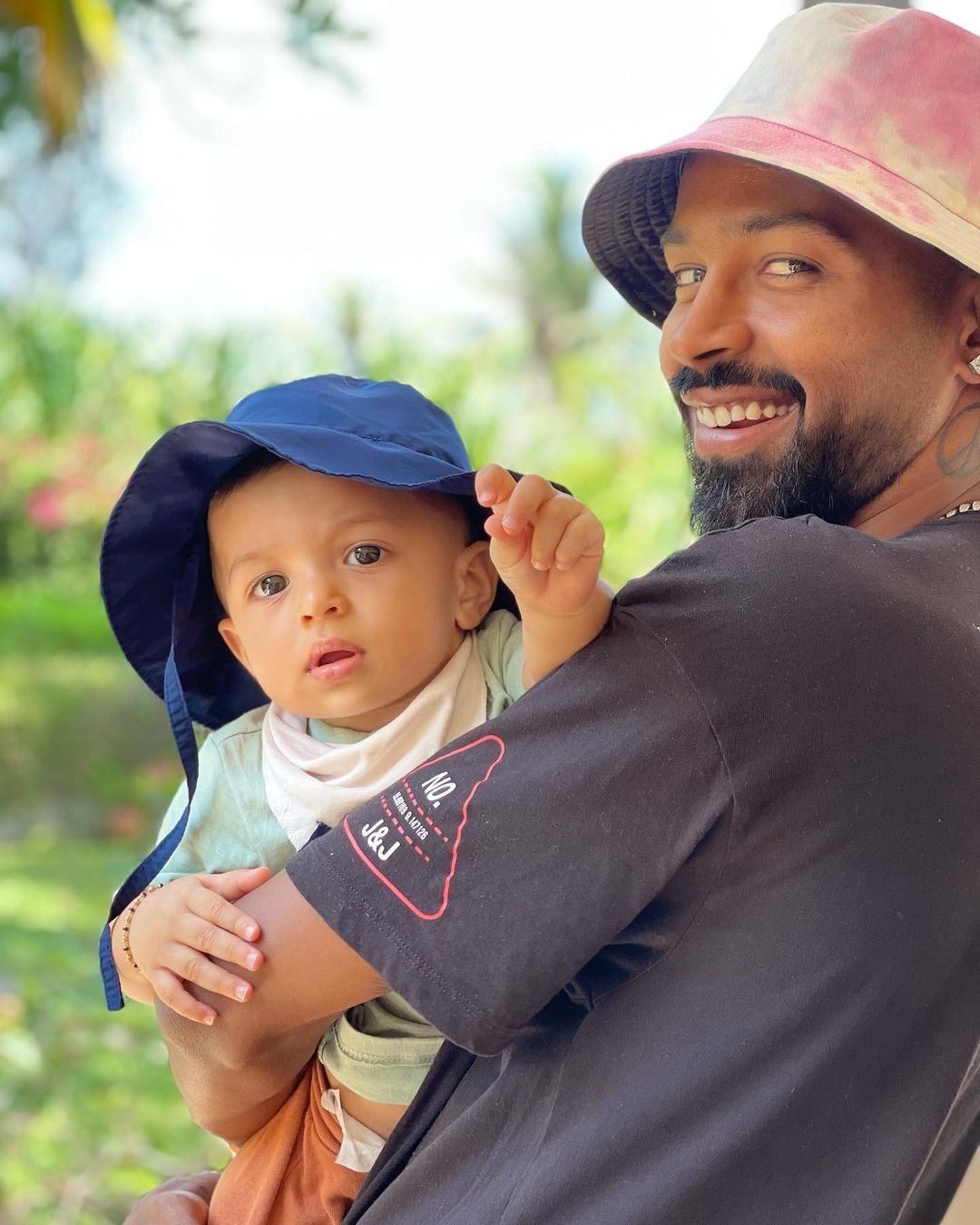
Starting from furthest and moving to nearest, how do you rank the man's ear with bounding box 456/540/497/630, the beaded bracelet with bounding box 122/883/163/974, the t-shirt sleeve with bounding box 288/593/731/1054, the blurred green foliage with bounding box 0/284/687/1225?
the blurred green foliage with bounding box 0/284/687/1225 → the man's ear with bounding box 456/540/497/630 → the beaded bracelet with bounding box 122/883/163/974 → the t-shirt sleeve with bounding box 288/593/731/1054

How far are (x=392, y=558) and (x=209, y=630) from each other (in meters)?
0.36

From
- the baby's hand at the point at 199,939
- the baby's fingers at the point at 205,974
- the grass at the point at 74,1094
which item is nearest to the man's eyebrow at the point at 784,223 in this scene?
the baby's hand at the point at 199,939

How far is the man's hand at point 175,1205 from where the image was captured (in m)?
1.94

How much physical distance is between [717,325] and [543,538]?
55 centimetres

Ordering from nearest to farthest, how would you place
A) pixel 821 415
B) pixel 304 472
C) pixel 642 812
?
1. pixel 642 812
2. pixel 821 415
3. pixel 304 472

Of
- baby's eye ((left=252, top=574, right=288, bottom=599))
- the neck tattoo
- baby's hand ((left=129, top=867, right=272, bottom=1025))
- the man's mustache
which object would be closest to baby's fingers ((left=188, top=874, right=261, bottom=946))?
baby's hand ((left=129, top=867, right=272, bottom=1025))

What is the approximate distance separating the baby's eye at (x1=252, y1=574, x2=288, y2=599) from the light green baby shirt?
0.63 ft

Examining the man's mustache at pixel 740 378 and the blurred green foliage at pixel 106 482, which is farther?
the blurred green foliage at pixel 106 482

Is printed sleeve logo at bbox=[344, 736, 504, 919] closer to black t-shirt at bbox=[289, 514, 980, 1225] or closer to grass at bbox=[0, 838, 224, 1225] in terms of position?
black t-shirt at bbox=[289, 514, 980, 1225]

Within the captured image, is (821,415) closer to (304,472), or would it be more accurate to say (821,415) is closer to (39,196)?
(304,472)

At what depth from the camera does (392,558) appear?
77.8 inches

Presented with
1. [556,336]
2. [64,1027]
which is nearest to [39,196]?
[556,336]

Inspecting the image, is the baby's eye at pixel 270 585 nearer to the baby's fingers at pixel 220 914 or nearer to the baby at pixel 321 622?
the baby at pixel 321 622

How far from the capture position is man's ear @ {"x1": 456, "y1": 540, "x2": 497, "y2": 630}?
2051mm
